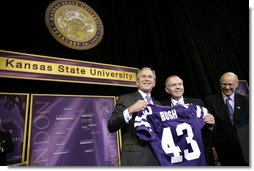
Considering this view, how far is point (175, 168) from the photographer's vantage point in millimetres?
1230

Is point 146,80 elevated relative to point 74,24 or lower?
lower

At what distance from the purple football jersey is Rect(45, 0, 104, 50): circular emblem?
137 cm

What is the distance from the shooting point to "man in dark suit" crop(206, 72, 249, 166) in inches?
64.9

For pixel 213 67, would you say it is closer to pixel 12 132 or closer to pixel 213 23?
pixel 213 23

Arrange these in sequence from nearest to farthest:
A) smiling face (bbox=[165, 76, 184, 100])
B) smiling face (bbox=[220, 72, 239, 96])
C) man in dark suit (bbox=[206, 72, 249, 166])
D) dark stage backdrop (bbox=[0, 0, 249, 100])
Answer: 1. smiling face (bbox=[165, 76, 184, 100])
2. man in dark suit (bbox=[206, 72, 249, 166])
3. smiling face (bbox=[220, 72, 239, 96])
4. dark stage backdrop (bbox=[0, 0, 249, 100])

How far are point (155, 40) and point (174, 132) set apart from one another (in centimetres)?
177

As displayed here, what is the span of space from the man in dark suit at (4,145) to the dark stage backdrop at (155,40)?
39cm

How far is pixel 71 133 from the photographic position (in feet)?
6.70

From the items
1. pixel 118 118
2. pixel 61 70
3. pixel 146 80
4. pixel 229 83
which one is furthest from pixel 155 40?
pixel 118 118

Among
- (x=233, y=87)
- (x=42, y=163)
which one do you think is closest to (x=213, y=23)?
(x=233, y=87)

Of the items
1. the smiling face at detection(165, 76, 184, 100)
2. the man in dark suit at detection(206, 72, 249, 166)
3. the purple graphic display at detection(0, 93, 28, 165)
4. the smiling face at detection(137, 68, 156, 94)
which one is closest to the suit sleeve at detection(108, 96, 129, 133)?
the smiling face at detection(137, 68, 156, 94)

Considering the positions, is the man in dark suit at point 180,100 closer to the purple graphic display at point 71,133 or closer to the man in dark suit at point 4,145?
the purple graphic display at point 71,133

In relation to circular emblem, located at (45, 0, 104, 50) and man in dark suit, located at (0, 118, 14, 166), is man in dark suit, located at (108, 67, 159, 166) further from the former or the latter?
circular emblem, located at (45, 0, 104, 50)

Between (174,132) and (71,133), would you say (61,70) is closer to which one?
(71,133)
